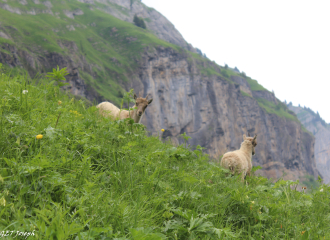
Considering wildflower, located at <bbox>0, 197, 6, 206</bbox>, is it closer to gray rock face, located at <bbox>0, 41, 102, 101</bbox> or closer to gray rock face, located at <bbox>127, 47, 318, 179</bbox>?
gray rock face, located at <bbox>0, 41, 102, 101</bbox>

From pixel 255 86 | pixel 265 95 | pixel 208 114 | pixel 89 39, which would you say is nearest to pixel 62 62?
pixel 89 39

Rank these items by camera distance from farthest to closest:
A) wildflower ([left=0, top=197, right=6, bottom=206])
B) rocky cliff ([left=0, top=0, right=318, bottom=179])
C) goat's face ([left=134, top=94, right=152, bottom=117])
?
rocky cliff ([left=0, top=0, right=318, bottom=179]) → goat's face ([left=134, top=94, right=152, bottom=117]) → wildflower ([left=0, top=197, right=6, bottom=206])

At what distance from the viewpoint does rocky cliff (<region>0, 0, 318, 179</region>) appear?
292 feet

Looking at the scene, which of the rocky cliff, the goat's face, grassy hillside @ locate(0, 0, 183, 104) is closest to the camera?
the goat's face

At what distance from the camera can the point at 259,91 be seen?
603ft

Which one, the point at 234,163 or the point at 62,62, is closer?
the point at 234,163

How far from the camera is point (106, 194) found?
2840 mm

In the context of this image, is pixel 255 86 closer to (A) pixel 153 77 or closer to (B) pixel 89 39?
(A) pixel 153 77

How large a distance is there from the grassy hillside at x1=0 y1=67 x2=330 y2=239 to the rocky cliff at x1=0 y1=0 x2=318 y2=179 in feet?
270

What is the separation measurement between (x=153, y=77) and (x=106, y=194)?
376 feet

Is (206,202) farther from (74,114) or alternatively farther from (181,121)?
(181,121)

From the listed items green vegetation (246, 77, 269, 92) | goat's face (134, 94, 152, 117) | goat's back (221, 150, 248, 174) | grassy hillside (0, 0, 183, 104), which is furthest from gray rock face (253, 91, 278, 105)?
goat's back (221, 150, 248, 174)

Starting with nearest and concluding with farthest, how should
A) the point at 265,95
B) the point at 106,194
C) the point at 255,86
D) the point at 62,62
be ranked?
the point at 106,194 < the point at 62,62 < the point at 265,95 < the point at 255,86

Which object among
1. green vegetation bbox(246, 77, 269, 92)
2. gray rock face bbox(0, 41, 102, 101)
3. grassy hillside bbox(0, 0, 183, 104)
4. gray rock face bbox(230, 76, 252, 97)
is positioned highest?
green vegetation bbox(246, 77, 269, 92)
